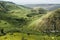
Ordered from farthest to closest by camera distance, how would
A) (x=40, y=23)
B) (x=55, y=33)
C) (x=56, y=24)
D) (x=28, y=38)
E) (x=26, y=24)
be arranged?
(x=26, y=24)
(x=40, y=23)
(x=56, y=24)
(x=55, y=33)
(x=28, y=38)

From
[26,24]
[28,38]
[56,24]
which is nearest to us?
[28,38]

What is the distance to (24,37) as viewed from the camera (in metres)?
97.4

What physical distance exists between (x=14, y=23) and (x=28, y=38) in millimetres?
50684

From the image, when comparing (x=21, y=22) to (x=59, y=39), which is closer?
(x=59, y=39)

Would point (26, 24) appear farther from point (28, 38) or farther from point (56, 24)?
point (28, 38)

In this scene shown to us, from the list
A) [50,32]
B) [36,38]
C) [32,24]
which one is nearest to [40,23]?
[32,24]

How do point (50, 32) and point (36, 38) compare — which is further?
point (50, 32)

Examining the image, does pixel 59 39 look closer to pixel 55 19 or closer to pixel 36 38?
pixel 36 38

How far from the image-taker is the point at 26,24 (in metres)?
142

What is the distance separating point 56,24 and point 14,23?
3778 centimetres

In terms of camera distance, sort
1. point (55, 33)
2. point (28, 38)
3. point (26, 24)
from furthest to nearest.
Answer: point (26, 24) < point (55, 33) < point (28, 38)

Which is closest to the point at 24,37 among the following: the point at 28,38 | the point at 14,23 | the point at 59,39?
the point at 28,38

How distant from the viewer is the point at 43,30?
11988cm

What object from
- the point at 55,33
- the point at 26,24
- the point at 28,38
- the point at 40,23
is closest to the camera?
the point at 28,38
